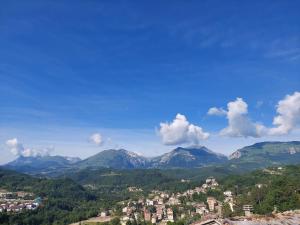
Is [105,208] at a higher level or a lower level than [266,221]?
lower

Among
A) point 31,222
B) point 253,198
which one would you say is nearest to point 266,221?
point 253,198

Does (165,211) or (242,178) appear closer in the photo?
(165,211)

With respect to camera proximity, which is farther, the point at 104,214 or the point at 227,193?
the point at 227,193

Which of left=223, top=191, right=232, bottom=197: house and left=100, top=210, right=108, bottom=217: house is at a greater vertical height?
left=223, top=191, right=232, bottom=197: house

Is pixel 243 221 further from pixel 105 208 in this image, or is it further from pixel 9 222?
pixel 105 208

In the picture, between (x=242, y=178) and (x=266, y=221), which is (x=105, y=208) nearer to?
(x=242, y=178)

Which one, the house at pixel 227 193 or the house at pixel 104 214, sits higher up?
the house at pixel 227 193

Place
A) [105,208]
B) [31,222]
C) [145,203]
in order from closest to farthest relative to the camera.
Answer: [31,222], [105,208], [145,203]

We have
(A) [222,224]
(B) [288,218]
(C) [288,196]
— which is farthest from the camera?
(C) [288,196]

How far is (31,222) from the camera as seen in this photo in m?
124

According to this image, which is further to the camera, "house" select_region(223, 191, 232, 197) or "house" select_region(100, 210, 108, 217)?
"house" select_region(223, 191, 232, 197)

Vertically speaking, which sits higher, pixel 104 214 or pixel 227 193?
pixel 227 193

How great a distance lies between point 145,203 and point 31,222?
59590 millimetres

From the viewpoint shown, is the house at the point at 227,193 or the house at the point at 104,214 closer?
the house at the point at 104,214
